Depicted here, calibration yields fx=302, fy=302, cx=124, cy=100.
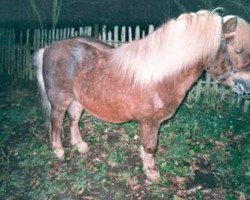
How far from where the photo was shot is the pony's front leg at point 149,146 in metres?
4.69

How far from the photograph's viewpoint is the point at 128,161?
5660mm

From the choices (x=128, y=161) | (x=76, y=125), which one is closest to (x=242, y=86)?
(x=128, y=161)

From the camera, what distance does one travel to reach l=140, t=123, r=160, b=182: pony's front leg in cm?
469

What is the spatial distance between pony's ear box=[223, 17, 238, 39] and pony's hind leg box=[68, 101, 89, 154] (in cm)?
311

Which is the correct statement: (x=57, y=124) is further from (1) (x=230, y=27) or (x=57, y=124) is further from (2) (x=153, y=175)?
(1) (x=230, y=27)

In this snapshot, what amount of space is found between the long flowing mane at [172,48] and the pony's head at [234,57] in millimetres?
124

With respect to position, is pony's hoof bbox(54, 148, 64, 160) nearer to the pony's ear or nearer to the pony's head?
the pony's head

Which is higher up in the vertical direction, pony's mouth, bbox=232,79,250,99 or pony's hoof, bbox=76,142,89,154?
pony's mouth, bbox=232,79,250,99

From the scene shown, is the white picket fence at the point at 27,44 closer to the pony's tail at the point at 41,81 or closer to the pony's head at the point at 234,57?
the pony's tail at the point at 41,81

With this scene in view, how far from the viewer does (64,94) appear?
536cm

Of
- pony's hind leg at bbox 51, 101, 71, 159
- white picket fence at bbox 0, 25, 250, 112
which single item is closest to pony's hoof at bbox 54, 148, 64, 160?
pony's hind leg at bbox 51, 101, 71, 159

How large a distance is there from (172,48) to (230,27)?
30.1 inches

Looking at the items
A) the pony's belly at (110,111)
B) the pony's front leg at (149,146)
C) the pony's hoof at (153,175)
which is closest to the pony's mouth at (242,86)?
the pony's front leg at (149,146)

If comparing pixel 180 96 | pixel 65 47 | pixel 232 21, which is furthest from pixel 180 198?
pixel 65 47
